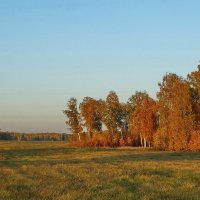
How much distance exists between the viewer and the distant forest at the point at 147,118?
294ft

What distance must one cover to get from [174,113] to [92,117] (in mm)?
49836

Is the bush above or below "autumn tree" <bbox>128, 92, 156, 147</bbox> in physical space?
below

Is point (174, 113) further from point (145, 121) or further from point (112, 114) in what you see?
point (112, 114)

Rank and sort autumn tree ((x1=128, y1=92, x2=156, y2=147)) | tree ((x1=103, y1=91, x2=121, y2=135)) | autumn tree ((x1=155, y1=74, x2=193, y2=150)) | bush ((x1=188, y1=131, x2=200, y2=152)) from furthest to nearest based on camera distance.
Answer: tree ((x1=103, y1=91, x2=121, y2=135)) → autumn tree ((x1=128, y1=92, x2=156, y2=147)) → autumn tree ((x1=155, y1=74, x2=193, y2=150)) → bush ((x1=188, y1=131, x2=200, y2=152))

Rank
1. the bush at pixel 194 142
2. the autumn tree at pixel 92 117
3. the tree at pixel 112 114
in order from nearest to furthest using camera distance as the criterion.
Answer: the bush at pixel 194 142, the tree at pixel 112 114, the autumn tree at pixel 92 117

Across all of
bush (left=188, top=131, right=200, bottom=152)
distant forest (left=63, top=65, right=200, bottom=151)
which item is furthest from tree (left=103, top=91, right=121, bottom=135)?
bush (left=188, top=131, right=200, bottom=152)

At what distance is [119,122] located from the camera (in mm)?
→ 133875

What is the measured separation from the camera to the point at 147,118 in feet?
365

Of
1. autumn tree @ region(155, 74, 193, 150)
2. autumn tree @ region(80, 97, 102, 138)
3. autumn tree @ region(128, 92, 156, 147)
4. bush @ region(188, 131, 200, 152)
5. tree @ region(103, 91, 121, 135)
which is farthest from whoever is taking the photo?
autumn tree @ region(80, 97, 102, 138)

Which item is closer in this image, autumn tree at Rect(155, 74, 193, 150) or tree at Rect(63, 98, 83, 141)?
autumn tree at Rect(155, 74, 193, 150)

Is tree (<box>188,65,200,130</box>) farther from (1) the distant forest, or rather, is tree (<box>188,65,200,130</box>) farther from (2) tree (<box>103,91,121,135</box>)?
(2) tree (<box>103,91,121,135</box>)

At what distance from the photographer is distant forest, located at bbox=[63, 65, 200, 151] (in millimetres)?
89625

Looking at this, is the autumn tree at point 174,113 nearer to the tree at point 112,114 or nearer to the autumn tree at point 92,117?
the tree at point 112,114

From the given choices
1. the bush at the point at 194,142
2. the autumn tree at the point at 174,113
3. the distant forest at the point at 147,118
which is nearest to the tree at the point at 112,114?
the distant forest at the point at 147,118
